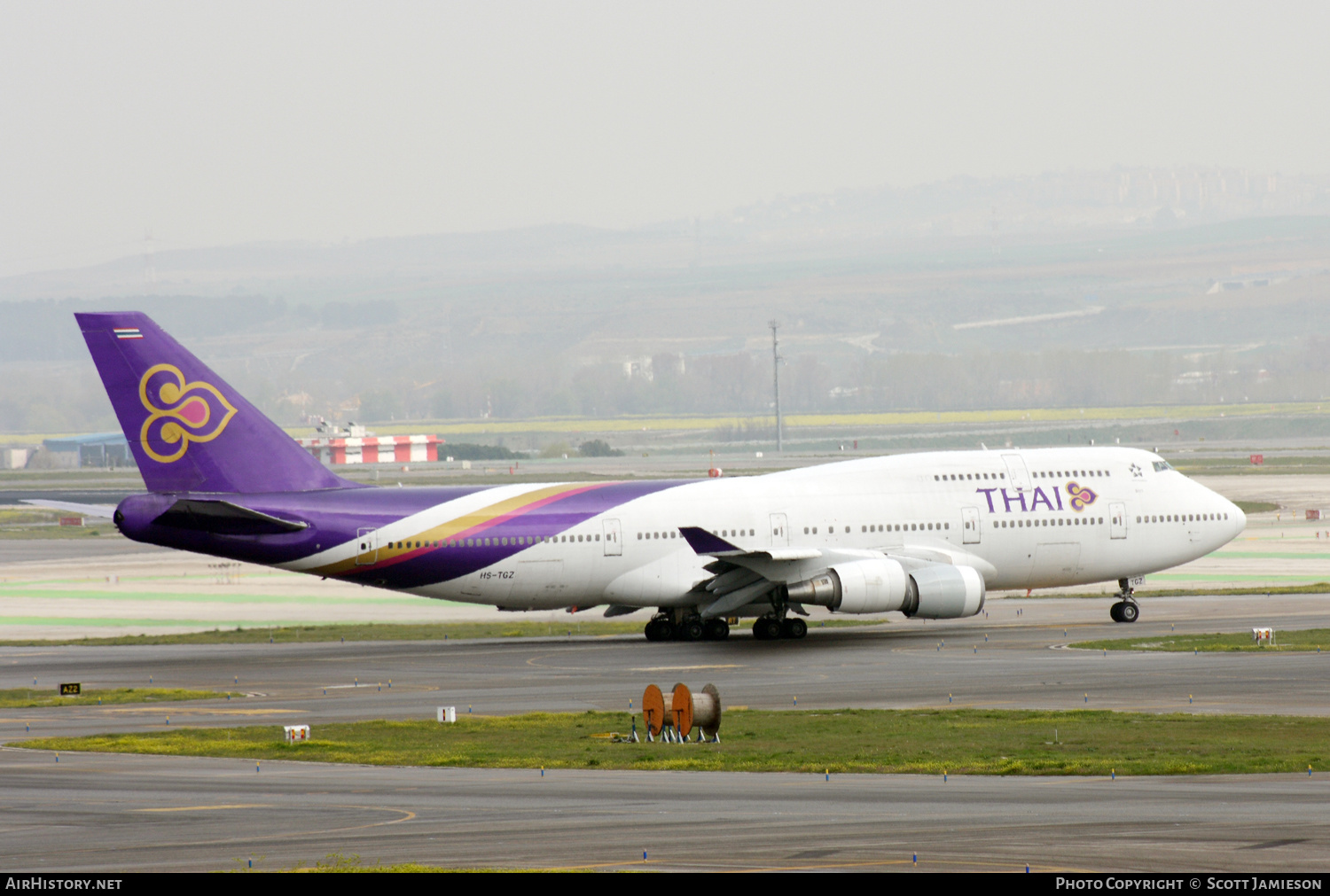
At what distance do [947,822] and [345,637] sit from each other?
120 feet

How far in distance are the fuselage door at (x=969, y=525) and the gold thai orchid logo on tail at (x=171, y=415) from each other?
22.8 m

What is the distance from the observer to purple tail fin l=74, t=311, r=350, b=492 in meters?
46.3

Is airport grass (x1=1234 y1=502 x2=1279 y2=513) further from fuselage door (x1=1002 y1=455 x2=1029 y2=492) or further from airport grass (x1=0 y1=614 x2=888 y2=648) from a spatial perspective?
airport grass (x1=0 y1=614 x2=888 y2=648)

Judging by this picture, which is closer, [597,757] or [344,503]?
[597,757]

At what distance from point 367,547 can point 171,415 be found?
6.75 meters

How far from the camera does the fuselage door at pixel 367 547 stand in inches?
1871

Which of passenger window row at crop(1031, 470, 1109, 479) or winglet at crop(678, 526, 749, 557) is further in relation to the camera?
passenger window row at crop(1031, 470, 1109, 479)

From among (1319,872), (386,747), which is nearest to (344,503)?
(386,747)

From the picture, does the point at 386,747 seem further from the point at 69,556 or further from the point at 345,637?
the point at 69,556

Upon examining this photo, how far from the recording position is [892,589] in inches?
1869

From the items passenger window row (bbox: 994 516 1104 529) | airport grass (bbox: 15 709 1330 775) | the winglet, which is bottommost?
airport grass (bbox: 15 709 1330 775)

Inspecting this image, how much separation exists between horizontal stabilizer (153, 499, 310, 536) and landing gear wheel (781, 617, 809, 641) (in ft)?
48.6

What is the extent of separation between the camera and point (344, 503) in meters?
48.0

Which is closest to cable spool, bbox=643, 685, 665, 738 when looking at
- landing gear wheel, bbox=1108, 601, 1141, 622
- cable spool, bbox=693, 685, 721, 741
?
cable spool, bbox=693, 685, 721, 741
